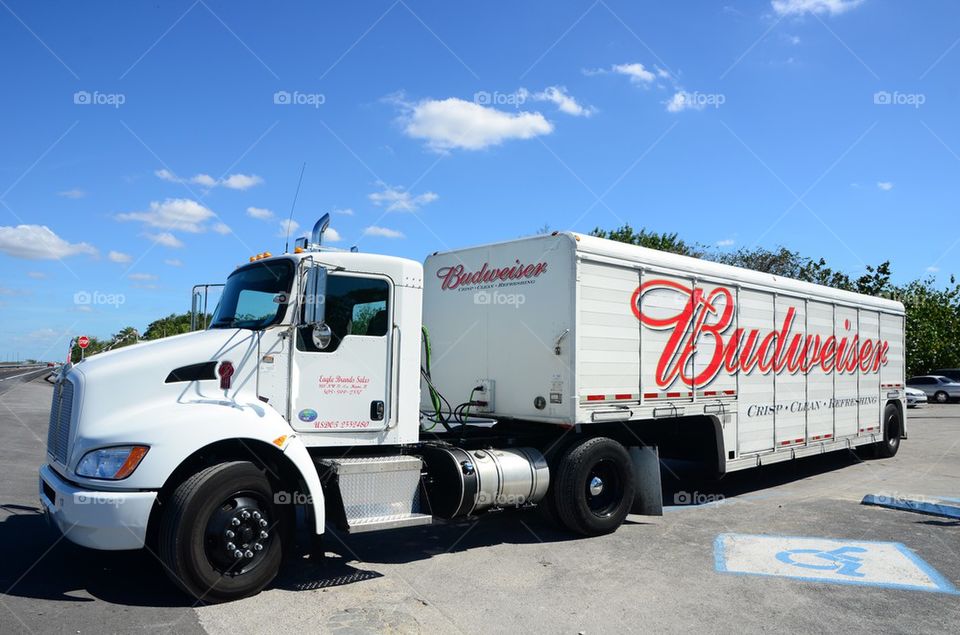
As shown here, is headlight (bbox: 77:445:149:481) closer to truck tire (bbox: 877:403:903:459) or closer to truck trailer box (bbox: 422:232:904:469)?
truck trailer box (bbox: 422:232:904:469)

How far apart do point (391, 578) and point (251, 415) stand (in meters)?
1.89

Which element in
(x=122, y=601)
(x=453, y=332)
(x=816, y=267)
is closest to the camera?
(x=122, y=601)

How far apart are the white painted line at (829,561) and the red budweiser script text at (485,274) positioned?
349 centimetres

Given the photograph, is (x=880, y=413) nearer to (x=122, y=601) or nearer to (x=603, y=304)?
(x=603, y=304)

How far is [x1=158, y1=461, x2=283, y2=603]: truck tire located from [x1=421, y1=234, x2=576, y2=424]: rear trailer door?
3.20 metres

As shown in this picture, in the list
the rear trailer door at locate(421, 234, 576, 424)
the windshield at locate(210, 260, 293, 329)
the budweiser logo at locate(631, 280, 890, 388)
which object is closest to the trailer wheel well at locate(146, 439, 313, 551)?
the windshield at locate(210, 260, 293, 329)

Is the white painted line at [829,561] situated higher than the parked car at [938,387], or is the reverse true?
the parked car at [938,387]

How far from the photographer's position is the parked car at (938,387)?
3731cm

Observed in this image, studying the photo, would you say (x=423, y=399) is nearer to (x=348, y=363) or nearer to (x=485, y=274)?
(x=485, y=274)

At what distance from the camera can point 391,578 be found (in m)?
→ 6.06

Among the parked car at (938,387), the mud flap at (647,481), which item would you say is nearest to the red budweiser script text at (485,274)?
the mud flap at (647,481)

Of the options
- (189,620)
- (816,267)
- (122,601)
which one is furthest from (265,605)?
(816,267)

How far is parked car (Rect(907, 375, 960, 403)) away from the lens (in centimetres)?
3731

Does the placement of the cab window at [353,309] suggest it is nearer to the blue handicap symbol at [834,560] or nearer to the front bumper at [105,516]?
the front bumper at [105,516]
